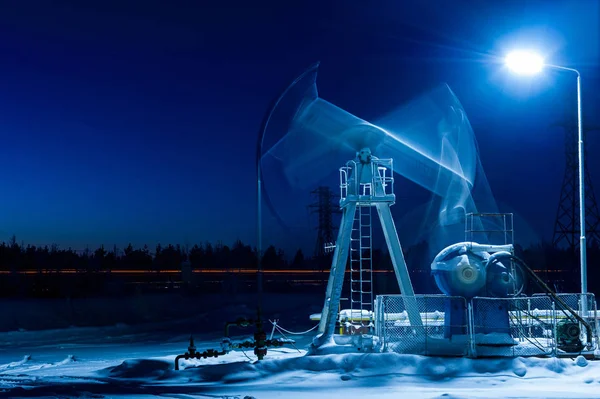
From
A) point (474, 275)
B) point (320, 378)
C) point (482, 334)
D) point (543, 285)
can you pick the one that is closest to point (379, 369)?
point (320, 378)

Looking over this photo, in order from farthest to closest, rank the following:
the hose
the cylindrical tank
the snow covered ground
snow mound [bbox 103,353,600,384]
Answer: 1. the cylindrical tank
2. the hose
3. snow mound [bbox 103,353,600,384]
4. the snow covered ground

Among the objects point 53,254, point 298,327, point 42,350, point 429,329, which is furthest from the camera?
point 53,254

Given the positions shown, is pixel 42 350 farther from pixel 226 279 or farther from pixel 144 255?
pixel 144 255

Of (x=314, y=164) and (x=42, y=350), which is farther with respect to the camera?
(x=42, y=350)

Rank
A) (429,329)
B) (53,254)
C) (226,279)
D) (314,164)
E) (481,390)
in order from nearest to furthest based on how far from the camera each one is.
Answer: (481,390), (314,164), (429,329), (226,279), (53,254)

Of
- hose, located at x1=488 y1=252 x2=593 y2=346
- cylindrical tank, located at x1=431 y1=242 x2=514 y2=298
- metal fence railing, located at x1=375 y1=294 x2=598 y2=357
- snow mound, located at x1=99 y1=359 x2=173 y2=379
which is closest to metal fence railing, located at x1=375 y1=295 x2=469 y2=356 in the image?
metal fence railing, located at x1=375 y1=294 x2=598 y2=357

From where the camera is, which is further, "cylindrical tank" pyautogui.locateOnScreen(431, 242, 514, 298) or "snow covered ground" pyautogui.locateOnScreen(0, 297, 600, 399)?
"cylindrical tank" pyautogui.locateOnScreen(431, 242, 514, 298)

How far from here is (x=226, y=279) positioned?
7588 centimetres

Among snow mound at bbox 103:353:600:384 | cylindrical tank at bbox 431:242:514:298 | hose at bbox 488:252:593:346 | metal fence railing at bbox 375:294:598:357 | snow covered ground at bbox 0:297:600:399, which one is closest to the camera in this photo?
snow covered ground at bbox 0:297:600:399

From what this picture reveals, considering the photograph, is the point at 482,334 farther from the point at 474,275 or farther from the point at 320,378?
the point at 320,378

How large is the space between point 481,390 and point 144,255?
277 feet

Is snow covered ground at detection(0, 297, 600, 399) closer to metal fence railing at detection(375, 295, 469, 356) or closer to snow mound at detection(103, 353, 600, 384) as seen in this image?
snow mound at detection(103, 353, 600, 384)

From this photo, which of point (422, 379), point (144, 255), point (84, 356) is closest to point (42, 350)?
point (84, 356)

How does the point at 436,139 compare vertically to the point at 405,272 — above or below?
above
